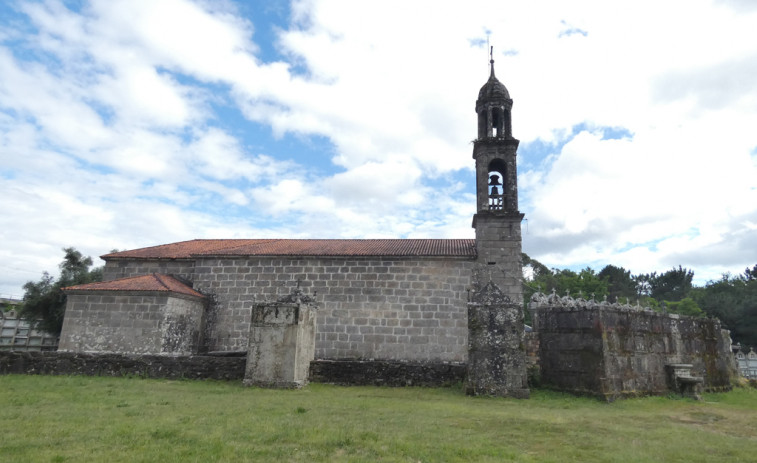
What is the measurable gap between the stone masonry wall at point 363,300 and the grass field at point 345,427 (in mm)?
7234

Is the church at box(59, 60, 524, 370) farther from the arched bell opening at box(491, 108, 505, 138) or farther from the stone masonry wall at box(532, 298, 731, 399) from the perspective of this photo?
the stone masonry wall at box(532, 298, 731, 399)

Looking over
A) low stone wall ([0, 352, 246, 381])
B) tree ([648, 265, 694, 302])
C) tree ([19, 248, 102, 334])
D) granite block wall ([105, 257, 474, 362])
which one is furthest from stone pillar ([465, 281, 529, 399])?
tree ([648, 265, 694, 302])

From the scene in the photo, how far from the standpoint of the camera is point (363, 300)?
1853 cm

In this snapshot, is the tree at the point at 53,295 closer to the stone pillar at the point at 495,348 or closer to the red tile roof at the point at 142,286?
the red tile roof at the point at 142,286

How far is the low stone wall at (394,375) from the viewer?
1220cm

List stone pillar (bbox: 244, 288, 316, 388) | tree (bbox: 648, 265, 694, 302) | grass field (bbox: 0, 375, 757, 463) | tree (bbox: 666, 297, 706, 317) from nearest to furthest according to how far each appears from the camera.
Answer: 1. grass field (bbox: 0, 375, 757, 463)
2. stone pillar (bbox: 244, 288, 316, 388)
3. tree (bbox: 666, 297, 706, 317)
4. tree (bbox: 648, 265, 694, 302)

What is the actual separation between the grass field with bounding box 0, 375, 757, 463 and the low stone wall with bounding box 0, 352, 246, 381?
1.83 m

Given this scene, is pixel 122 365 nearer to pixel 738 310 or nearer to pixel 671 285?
pixel 738 310

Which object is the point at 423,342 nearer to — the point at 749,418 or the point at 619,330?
the point at 619,330

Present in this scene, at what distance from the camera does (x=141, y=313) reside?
16.6 meters

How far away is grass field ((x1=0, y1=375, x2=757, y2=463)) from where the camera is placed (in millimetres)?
4996

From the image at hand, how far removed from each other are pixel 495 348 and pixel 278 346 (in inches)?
219

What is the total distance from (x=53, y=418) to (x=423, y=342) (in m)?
13.2

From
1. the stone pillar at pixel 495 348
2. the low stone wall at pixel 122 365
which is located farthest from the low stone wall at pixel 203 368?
the stone pillar at pixel 495 348
